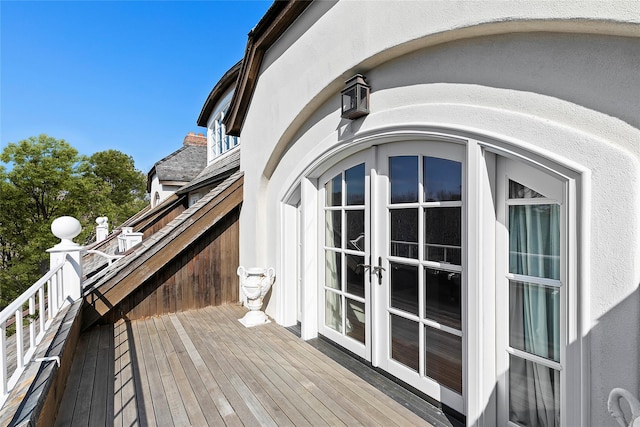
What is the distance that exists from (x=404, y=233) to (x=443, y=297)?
713 mm

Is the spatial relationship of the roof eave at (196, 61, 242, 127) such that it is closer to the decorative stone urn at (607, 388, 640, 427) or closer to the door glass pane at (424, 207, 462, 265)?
the door glass pane at (424, 207, 462, 265)

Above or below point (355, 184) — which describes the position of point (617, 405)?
below

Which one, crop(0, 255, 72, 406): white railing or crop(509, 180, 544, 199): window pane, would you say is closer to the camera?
crop(0, 255, 72, 406): white railing

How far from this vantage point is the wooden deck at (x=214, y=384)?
2.72 meters

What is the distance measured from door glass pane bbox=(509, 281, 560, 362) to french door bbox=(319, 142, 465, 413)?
0.38m

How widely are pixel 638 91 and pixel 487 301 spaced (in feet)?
5.18

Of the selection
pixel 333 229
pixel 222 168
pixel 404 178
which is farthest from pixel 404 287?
pixel 222 168

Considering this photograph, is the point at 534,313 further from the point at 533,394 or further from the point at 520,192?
the point at 520,192

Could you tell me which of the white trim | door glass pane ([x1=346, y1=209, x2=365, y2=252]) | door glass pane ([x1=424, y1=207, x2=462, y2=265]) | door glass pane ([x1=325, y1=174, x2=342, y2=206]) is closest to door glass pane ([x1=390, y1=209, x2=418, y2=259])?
door glass pane ([x1=424, y1=207, x2=462, y2=265])

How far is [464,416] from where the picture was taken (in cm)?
258

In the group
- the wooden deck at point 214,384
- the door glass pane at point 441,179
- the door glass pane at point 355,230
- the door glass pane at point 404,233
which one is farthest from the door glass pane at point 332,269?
the door glass pane at point 441,179

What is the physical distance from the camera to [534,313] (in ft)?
7.27

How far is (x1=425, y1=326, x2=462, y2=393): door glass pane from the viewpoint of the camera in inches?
107

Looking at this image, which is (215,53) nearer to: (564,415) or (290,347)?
(290,347)
